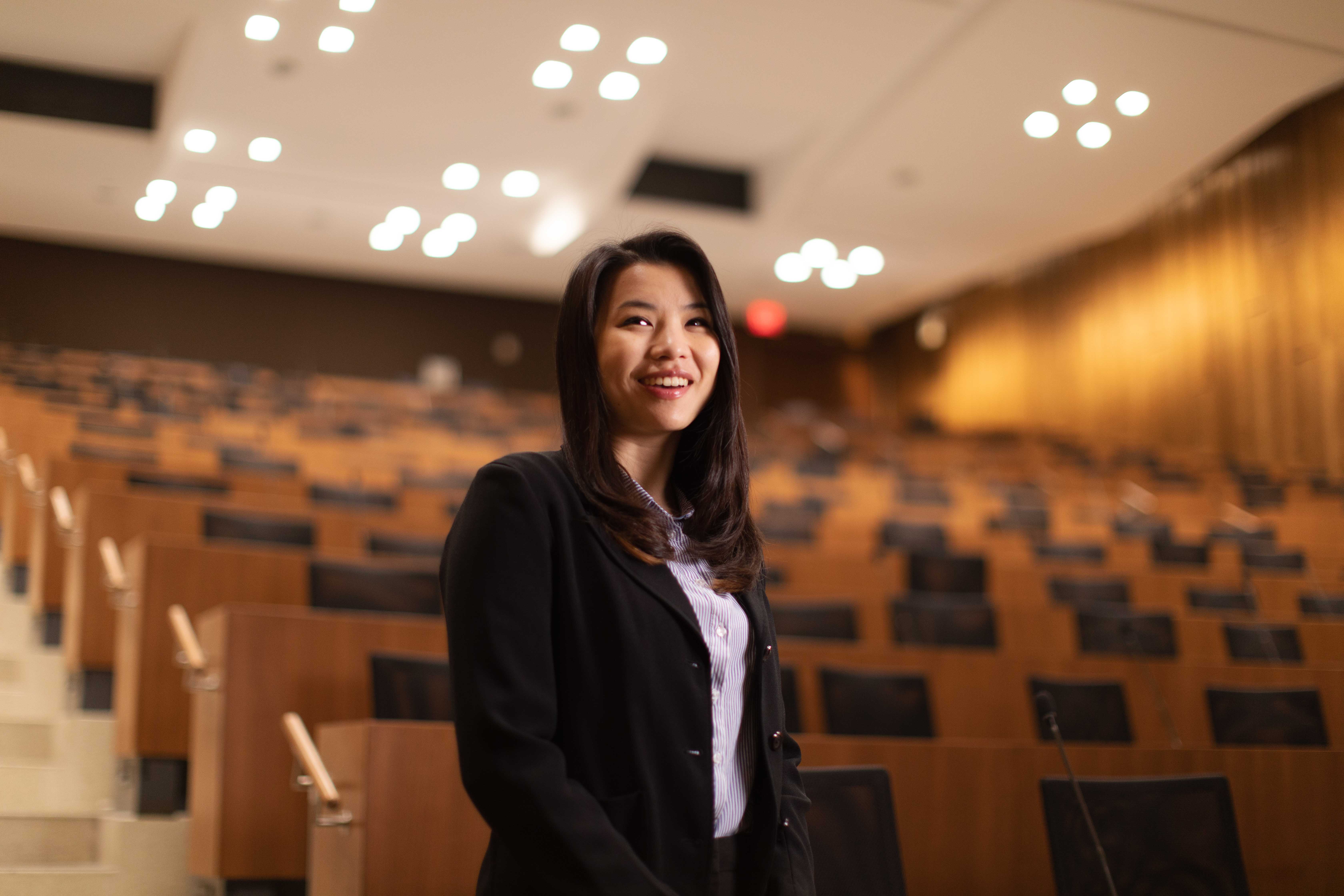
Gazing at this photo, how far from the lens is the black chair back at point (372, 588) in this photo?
5.54 feet

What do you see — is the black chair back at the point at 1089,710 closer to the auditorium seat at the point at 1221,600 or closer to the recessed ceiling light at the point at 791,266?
the auditorium seat at the point at 1221,600

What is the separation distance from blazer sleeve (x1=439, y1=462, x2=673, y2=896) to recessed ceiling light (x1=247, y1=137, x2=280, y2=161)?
442 cm

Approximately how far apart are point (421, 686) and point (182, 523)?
35.4 inches

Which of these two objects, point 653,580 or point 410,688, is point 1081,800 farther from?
point 410,688

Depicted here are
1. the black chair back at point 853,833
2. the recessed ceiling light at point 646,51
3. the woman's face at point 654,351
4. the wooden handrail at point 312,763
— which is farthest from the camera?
the recessed ceiling light at point 646,51

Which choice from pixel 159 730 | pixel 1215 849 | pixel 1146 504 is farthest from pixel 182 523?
pixel 1146 504

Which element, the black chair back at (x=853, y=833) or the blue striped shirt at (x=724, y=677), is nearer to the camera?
the blue striped shirt at (x=724, y=677)

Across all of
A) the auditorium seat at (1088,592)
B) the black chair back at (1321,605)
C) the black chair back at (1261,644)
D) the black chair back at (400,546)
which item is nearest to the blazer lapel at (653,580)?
the black chair back at (400,546)

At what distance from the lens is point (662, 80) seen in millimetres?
4359

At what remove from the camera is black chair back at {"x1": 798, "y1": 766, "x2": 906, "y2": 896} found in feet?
3.29

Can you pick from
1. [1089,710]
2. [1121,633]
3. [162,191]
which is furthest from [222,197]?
[1089,710]

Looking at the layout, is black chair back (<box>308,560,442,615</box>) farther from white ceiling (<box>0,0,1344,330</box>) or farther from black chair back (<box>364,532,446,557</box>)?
white ceiling (<box>0,0,1344,330</box>)

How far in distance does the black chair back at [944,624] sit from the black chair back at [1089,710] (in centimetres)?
→ 36

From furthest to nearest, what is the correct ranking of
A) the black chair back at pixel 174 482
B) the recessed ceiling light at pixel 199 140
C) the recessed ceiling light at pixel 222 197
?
the recessed ceiling light at pixel 222 197 < the recessed ceiling light at pixel 199 140 < the black chair back at pixel 174 482
